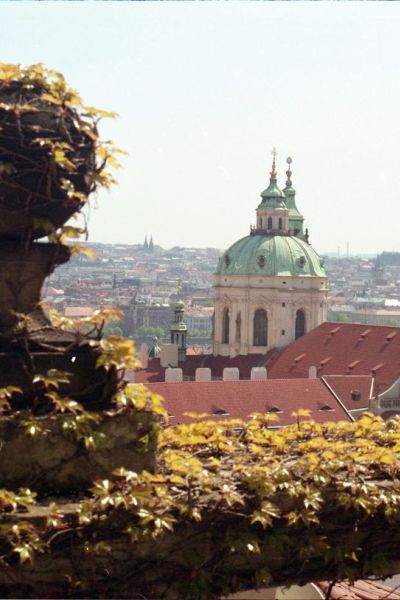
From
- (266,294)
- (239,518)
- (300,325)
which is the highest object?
(239,518)

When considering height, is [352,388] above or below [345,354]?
below

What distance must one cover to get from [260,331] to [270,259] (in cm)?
392

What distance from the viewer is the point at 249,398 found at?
126ft

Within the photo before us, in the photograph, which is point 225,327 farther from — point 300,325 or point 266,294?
point 300,325

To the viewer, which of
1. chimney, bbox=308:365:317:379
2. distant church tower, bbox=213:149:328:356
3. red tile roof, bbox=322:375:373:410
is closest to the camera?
red tile roof, bbox=322:375:373:410

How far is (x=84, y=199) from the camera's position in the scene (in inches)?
184

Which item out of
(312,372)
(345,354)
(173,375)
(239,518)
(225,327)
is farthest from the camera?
(225,327)

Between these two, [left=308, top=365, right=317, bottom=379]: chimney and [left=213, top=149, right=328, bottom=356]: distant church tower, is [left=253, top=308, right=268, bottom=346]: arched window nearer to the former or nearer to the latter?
[left=213, top=149, right=328, bottom=356]: distant church tower

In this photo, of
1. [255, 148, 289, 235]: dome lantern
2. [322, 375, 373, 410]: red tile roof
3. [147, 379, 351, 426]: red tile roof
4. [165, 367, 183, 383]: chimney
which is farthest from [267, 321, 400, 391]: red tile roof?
[255, 148, 289, 235]: dome lantern

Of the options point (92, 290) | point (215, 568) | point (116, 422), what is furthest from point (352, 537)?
point (92, 290)

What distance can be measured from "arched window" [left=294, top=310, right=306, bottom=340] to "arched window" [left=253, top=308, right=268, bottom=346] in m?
1.49

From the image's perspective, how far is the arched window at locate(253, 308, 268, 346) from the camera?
211ft

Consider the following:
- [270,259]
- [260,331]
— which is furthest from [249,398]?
[270,259]

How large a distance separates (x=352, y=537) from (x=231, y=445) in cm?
61
